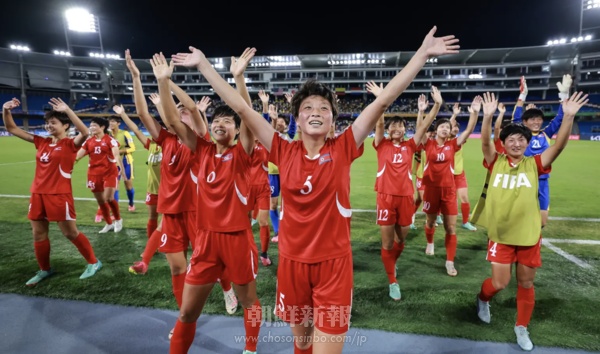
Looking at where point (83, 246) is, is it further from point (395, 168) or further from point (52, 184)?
point (395, 168)

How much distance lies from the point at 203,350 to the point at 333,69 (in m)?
60.4

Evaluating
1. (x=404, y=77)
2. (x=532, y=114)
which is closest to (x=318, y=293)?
(x=404, y=77)

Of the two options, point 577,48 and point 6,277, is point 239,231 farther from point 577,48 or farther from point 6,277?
point 577,48

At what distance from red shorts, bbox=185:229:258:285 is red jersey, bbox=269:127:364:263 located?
67 cm

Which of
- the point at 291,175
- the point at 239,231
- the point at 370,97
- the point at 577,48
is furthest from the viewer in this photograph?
the point at 370,97

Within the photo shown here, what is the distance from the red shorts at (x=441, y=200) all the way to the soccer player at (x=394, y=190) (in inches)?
38.4

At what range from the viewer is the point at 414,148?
4402 millimetres

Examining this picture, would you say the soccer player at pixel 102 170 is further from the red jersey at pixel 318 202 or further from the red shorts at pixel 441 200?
the red shorts at pixel 441 200

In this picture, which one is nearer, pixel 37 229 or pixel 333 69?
pixel 37 229

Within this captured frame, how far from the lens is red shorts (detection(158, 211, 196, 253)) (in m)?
3.35

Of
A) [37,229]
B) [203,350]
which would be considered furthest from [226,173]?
[37,229]

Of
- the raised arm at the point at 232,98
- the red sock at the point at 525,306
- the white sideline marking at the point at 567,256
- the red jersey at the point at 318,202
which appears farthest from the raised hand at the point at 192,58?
the white sideline marking at the point at 567,256

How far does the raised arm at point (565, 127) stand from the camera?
2.98 metres

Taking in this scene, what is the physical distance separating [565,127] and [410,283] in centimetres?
279
